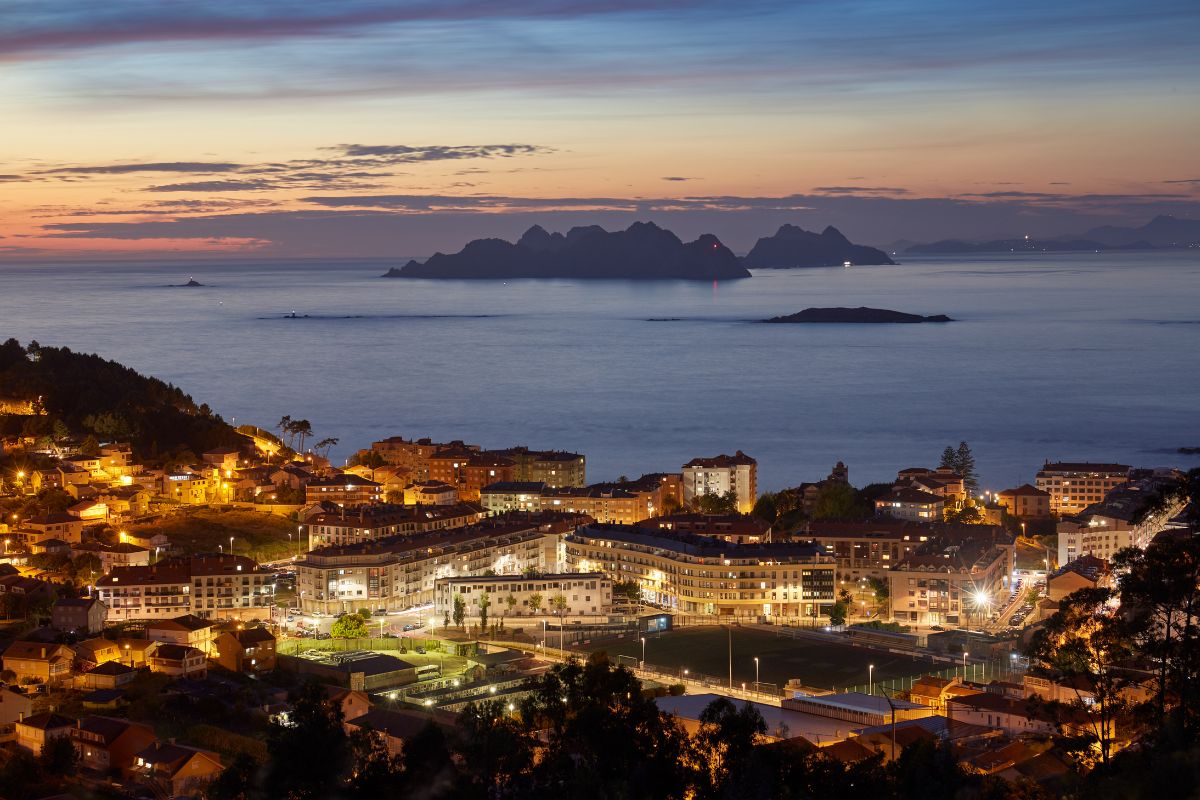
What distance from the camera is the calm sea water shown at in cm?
2950

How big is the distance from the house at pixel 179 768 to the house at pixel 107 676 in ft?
8.29

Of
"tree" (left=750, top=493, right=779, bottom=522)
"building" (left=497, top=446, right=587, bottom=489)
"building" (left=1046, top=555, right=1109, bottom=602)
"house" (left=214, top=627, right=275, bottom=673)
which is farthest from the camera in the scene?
"building" (left=497, top=446, right=587, bottom=489)

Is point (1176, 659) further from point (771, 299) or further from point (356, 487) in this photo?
point (771, 299)

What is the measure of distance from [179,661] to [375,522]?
6.28 meters

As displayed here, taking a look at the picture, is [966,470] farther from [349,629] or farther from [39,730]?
[39,730]

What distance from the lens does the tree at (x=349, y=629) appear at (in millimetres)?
14242

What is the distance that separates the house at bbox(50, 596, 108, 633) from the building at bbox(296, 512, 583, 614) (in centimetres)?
243

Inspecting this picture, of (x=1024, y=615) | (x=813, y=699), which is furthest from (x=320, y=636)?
(x=1024, y=615)

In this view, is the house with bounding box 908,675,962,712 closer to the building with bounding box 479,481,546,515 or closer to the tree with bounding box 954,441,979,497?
the building with bounding box 479,481,546,515

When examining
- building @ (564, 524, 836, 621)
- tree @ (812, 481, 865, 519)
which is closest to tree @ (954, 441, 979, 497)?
tree @ (812, 481, 865, 519)

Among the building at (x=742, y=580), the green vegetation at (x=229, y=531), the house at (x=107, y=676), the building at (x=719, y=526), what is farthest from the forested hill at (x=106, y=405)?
the house at (x=107, y=676)

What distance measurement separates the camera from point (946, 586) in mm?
15609

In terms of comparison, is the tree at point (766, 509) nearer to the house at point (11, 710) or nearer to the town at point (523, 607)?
the town at point (523, 607)

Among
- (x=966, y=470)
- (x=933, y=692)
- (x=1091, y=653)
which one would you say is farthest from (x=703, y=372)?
(x=1091, y=653)
